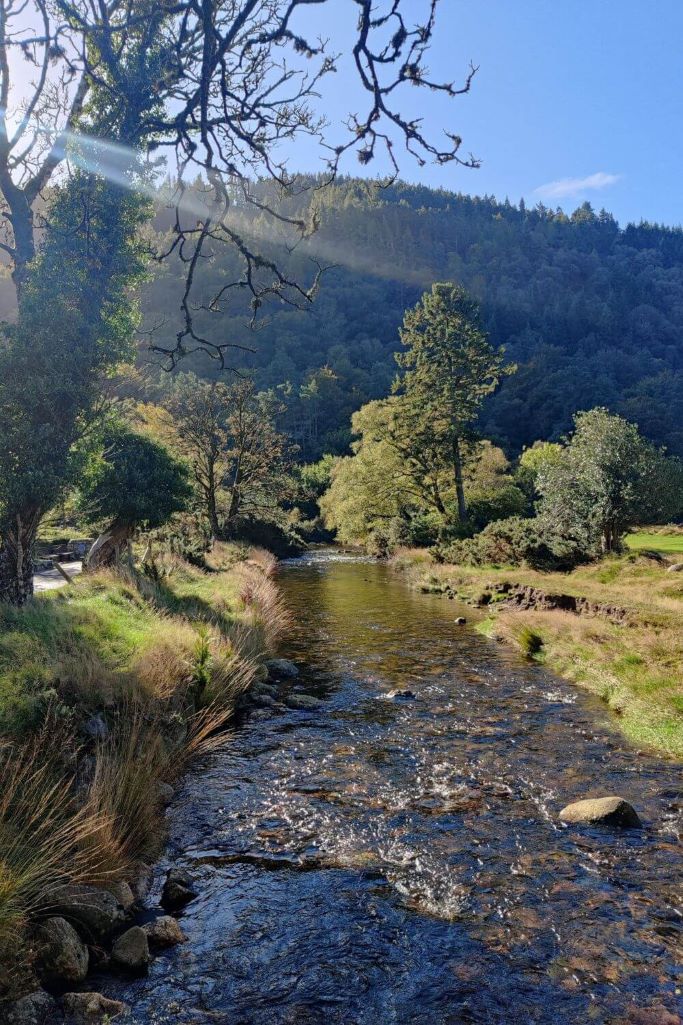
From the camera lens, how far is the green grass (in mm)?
32350

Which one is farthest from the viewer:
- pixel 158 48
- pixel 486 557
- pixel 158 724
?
pixel 486 557

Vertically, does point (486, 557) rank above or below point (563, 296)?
below

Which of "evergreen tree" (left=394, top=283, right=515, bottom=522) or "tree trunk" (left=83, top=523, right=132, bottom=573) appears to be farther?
"evergreen tree" (left=394, top=283, right=515, bottom=522)

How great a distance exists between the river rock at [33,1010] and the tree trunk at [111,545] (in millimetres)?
18686

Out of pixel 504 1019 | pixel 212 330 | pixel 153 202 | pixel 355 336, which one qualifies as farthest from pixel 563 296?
pixel 504 1019

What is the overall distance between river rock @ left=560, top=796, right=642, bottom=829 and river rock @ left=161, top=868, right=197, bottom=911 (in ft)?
16.4

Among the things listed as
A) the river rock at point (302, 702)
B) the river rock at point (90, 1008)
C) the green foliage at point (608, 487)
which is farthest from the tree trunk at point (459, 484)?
the river rock at point (90, 1008)

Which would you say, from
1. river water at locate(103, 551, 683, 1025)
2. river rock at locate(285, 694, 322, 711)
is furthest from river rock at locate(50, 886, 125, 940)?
river rock at locate(285, 694, 322, 711)

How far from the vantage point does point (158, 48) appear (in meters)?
12.8

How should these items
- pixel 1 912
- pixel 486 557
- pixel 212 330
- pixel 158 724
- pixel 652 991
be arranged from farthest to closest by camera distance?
pixel 212 330, pixel 486 557, pixel 158 724, pixel 652 991, pixel 1 912

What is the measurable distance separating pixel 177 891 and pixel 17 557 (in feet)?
30.0

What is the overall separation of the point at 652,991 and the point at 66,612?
35.5 feet

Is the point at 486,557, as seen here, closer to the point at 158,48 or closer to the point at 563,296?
the point at 158,48

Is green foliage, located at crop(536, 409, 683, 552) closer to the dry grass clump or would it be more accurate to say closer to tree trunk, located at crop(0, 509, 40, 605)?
tree trunk, located at crop(0, 509, 40, 605)
